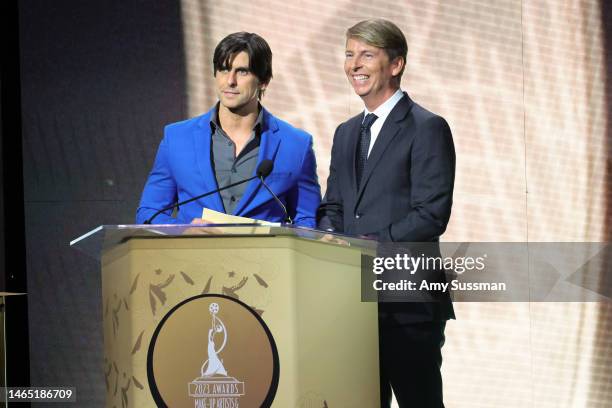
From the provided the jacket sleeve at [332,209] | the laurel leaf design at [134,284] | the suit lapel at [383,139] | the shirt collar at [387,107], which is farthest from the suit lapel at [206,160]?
the laurel leaf design at [134,284]

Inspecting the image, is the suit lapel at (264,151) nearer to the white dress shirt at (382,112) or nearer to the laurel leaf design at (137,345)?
the white dress shirt at (382,112)

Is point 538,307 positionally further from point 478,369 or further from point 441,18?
point 441,18

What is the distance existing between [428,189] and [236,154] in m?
0.73

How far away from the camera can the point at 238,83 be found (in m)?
3.49

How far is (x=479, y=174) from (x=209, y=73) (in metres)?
1.30

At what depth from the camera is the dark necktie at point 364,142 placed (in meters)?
3.41

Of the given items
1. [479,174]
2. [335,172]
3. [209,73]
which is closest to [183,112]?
[209,73]

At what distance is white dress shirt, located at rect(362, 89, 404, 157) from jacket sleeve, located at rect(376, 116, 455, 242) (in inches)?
6.8

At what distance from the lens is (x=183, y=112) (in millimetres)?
4281

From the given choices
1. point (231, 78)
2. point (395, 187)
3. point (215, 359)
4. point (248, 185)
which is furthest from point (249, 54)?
point (215, 359)

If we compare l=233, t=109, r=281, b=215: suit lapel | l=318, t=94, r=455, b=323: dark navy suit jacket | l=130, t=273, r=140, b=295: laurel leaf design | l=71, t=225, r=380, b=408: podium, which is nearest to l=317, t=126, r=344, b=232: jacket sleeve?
l=318, t=94, r=455, b=323: dark navy suit jacket

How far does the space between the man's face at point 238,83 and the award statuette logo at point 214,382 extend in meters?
1.31

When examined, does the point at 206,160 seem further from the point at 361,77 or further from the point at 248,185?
the point at 361,77

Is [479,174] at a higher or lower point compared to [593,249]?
higher
